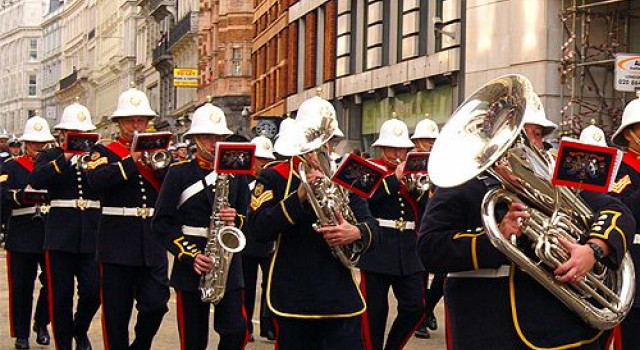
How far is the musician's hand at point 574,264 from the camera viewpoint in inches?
235

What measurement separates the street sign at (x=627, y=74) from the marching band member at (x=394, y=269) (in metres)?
4.42

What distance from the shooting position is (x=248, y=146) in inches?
365

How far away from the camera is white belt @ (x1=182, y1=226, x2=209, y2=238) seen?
9.41 m

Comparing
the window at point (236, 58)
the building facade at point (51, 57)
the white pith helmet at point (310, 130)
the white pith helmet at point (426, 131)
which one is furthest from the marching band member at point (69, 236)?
the building facade at point (51, 57)

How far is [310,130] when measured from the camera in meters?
8.33

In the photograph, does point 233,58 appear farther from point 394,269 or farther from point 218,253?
point 218,253

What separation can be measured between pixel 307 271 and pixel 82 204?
3.96m

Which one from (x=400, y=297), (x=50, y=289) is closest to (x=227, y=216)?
(x=400, y=297)

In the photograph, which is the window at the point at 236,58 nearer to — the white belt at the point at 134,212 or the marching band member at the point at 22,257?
the marching band member at the point at 22,257

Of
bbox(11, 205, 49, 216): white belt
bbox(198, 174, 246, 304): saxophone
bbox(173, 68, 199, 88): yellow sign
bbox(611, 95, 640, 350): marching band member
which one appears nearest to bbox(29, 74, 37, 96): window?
bbox(173, 68, 199, 88): yellow sign

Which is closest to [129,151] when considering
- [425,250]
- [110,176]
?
[110,176]

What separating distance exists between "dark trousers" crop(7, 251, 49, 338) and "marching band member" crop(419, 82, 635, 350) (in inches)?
276

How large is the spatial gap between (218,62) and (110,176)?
5566 centimetres

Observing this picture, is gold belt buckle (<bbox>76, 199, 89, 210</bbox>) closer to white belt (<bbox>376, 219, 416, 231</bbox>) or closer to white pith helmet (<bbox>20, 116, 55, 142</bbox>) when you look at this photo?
white pith helmet (<bbox>20, 116, 55, 142</bbox>)
